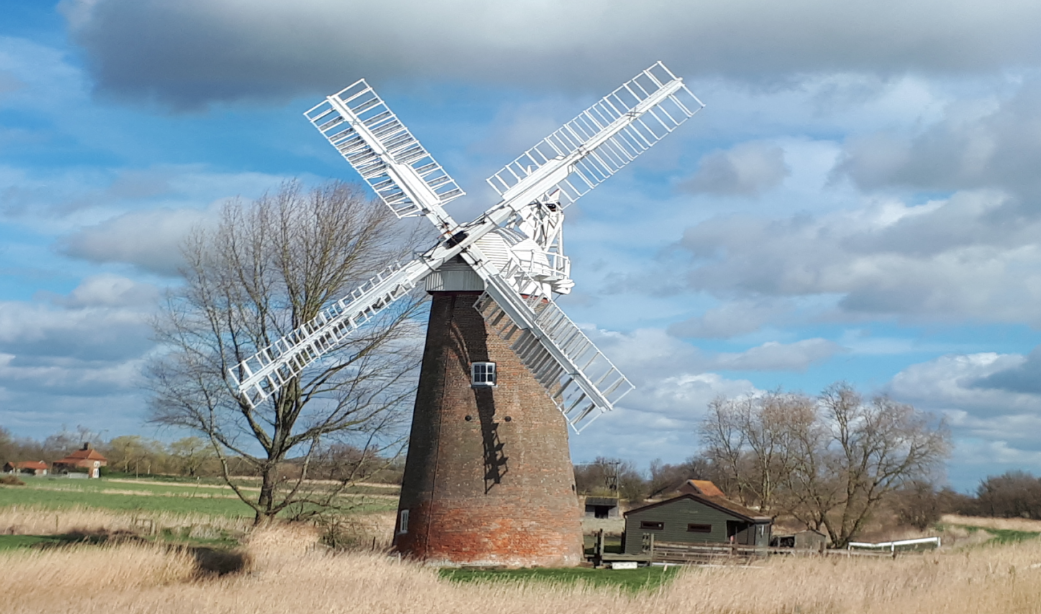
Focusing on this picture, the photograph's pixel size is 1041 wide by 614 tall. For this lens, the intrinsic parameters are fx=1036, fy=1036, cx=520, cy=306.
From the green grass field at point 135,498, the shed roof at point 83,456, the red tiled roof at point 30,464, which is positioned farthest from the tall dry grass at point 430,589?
the shed roof at point 83,456

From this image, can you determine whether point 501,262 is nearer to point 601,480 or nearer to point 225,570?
point 225,570

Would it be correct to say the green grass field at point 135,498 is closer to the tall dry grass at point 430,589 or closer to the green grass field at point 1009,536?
the tall dry grass at point 430,589

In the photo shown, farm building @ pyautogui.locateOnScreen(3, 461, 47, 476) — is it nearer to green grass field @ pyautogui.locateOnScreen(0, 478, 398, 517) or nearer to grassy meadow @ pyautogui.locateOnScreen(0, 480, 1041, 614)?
green grass field @ pyautogui.locateOnScreen(0, 478, 398, 517)

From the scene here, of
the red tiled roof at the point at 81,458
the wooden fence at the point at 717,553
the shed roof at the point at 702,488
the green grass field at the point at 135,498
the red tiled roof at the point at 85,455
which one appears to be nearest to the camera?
the wooden fence at the point at 717,553

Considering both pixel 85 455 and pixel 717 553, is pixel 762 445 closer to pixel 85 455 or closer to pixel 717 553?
pixel 717 553

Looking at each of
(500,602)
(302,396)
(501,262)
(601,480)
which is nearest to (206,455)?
(302,396)

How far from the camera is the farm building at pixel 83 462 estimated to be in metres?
82.6

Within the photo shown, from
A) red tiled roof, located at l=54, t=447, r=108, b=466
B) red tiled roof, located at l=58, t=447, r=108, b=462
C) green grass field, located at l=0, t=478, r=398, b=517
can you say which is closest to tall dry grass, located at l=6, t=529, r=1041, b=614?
green grass field, located at l=0, t=478, r=398, b=517

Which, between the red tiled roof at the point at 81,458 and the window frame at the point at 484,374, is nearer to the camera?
the window frame at the point at 484,374

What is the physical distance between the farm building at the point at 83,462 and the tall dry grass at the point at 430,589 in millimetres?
65387

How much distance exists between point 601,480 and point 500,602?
59.5 meters

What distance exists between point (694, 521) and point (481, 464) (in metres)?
12.2

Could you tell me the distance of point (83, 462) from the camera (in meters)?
85.7

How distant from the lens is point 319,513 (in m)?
26.4
